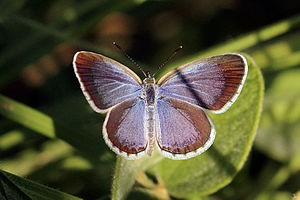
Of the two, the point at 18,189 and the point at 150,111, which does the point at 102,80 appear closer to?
the point at 150,111

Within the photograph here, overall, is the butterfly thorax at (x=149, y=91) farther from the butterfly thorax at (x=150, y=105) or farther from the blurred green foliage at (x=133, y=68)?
the blurred green foliage at (x=133, y=68)

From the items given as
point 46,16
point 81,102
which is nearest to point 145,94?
point 81,102

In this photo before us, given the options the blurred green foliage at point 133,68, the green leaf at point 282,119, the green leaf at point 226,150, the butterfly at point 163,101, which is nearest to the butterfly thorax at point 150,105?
the butterfly at point 163,101

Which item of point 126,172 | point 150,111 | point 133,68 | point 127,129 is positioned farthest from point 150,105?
point 133,68

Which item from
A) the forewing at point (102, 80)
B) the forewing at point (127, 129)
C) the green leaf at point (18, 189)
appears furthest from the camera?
the forewing at point (102, 80)

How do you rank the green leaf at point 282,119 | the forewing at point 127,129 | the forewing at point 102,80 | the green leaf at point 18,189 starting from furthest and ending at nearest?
the green leaf at point 282,119, the forewing at point 102,80, the forewing at point 127,129, the green leaf at point 18,189

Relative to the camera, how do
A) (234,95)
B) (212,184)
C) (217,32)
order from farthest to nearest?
(217,32) < (212,184) < (234,95)

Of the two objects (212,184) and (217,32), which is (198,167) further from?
(217,32)
